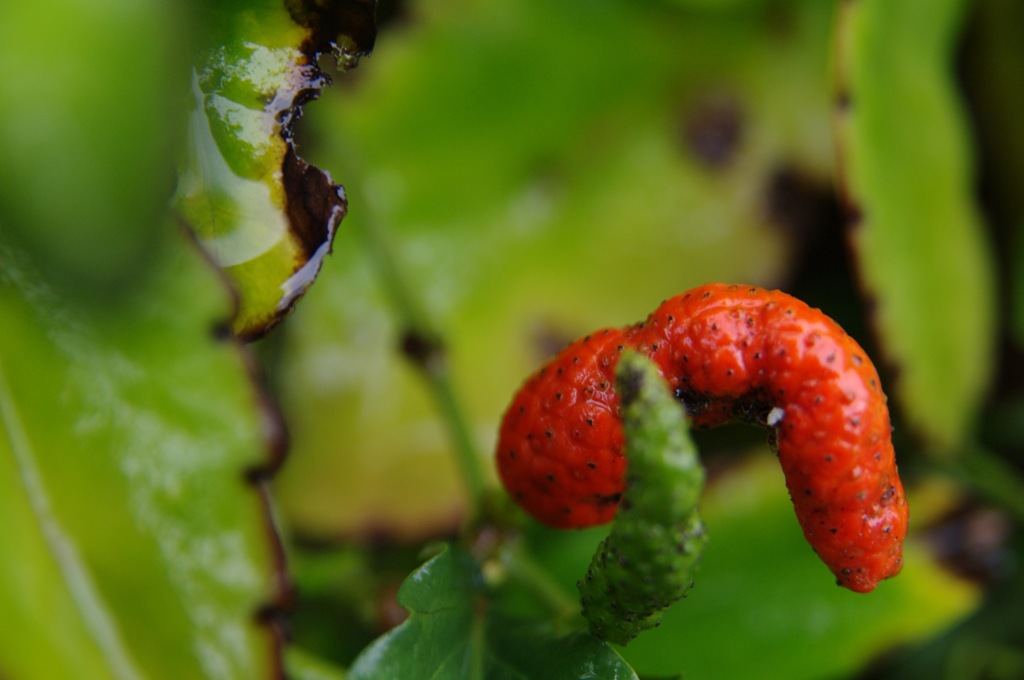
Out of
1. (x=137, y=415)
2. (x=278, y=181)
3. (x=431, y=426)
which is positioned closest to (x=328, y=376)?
(x=431, y=426)

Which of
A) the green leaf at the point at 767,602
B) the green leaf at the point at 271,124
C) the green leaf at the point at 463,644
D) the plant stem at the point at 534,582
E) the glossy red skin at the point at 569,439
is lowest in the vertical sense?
the green leaf at the point at 767,602

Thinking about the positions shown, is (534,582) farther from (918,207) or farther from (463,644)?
(918,207)

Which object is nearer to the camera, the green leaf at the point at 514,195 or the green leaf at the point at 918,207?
the green leaf at the point at 918,207

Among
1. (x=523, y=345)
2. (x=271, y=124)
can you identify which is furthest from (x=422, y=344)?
(x=271, y=124)

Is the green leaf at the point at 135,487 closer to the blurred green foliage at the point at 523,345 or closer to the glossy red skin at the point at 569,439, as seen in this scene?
the blurred green foliage at the point at 523,345

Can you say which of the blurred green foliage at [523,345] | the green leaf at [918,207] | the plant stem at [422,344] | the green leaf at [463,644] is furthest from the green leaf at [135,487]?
the green leaf at [918,207]

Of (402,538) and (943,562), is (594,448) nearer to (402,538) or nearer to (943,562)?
(402,538)

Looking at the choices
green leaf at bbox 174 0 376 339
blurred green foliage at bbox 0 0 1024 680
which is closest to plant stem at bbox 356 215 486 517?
blurred green foliage at bbox 0 0 1024 680
